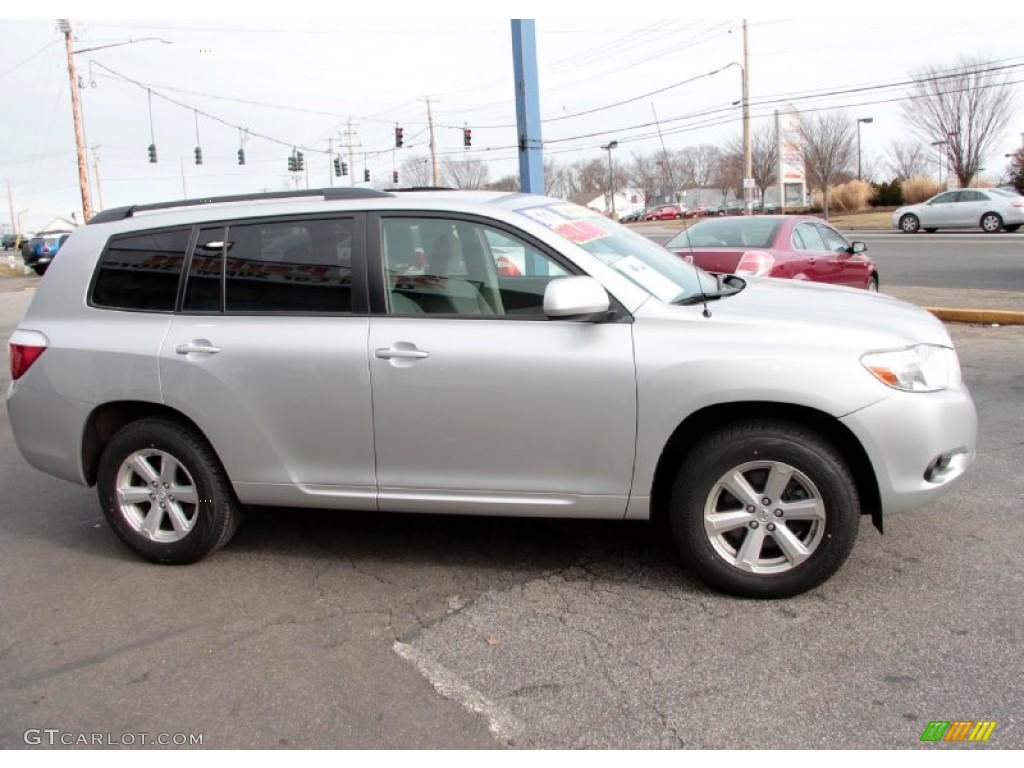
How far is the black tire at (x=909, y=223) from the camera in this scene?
100 feet

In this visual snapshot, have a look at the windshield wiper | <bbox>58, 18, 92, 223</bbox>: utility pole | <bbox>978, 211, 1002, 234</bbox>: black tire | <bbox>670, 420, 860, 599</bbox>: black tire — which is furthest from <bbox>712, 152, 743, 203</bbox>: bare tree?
<bbox>670, 420, 860, 599</bbox>: black tire

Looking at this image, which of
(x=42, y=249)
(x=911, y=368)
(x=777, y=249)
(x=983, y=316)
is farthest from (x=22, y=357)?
(x=42, y=249)

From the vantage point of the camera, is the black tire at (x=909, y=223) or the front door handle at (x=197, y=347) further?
the black tire at (x=909, y=223)

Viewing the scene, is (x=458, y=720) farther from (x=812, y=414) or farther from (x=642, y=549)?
(x=812, y=414)

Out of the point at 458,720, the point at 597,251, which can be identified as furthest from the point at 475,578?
the point at 597,251

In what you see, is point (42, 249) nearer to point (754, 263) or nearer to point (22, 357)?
point (754, 263)

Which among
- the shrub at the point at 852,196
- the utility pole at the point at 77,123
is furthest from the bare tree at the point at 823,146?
the utility pole at the point at 77,123

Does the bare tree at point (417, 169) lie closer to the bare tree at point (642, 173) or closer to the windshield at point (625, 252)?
the bare tree at point (642, 173)

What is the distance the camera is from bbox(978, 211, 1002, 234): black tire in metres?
27.9

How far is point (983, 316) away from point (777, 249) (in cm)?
338

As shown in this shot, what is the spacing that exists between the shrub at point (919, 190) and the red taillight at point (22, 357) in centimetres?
5117

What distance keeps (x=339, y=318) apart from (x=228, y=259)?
0.72 meters

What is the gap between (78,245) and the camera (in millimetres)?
4438

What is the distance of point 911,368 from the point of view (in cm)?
344
